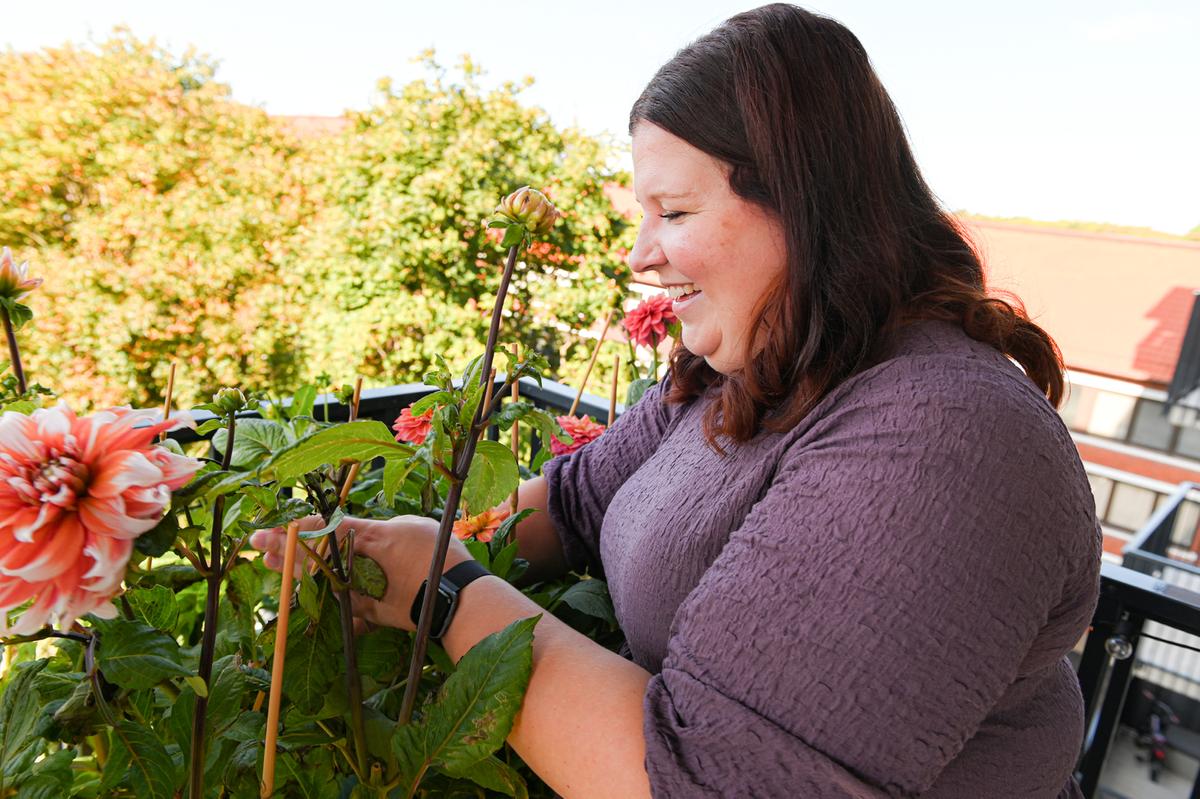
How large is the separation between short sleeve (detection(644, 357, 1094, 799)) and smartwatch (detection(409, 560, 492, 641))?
0.20 meters

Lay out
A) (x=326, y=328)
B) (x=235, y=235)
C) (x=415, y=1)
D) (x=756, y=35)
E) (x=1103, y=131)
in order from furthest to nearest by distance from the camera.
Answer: (x=1103, y=131), (x=415, y=1), (x=235, y=235), (x=326, y=328), (x=756, y=35)

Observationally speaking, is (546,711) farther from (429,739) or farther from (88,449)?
(88,449)

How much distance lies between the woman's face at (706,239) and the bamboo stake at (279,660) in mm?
455

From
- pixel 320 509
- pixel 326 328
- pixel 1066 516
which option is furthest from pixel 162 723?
pixel 326 328

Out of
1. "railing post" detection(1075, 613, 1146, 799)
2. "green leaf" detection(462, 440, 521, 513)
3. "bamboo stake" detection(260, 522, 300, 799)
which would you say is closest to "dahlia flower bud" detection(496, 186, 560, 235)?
"green leaf" detection(462, 440, 521, 513)

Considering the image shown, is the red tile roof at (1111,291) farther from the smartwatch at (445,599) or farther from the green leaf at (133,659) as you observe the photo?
the green leaf at (133,659)

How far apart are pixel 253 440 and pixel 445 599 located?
8.7 inches

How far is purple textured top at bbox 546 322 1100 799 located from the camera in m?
0.52

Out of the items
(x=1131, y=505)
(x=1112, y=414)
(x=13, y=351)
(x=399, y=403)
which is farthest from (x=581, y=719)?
(x=1131, y=505)

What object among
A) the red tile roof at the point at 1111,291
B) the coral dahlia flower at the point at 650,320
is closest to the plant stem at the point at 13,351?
the coral dahlia flower at the point at 650,320

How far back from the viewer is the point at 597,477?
42.9 inches

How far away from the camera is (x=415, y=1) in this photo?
12930mm

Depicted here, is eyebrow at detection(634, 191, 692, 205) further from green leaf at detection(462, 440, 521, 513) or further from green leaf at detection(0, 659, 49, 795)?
green leaf at detection(0, 659, 49, 795)

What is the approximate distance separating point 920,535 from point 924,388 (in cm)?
13
